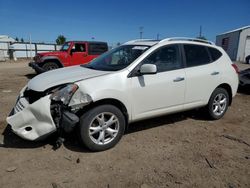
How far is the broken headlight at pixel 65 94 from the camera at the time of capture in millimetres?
3266

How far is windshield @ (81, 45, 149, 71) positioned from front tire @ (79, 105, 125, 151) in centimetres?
78

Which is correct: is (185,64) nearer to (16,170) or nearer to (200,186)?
(200,186)

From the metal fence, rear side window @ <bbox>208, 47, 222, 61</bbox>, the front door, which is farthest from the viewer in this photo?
the metal fence

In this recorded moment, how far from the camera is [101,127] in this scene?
138 inches

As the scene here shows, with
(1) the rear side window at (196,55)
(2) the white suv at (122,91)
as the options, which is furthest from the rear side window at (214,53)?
(1) the rear side window at (196,55)

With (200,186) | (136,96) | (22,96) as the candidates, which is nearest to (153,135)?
(136,96)

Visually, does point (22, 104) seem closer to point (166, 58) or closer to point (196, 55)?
point (166, 58)

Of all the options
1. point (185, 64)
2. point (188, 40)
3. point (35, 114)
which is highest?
point (188, 40)

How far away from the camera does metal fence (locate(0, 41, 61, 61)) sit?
85.9 feet

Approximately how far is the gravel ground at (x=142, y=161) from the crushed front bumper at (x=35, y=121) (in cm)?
36

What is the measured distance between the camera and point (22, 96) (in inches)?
151

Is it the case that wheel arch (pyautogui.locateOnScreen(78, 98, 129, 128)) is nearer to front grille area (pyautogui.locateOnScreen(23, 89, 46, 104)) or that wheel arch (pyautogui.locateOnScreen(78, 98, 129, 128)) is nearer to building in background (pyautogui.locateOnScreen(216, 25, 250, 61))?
front grille area (pyautogui.locateOnScreen(23, 89, 46, 104))

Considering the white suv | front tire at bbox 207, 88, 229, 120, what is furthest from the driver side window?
front tire at bbox 207, 88, 229, 120

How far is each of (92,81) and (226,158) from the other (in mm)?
2343
